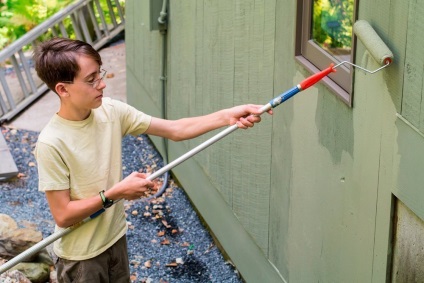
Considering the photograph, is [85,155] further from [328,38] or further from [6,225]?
[6,225]

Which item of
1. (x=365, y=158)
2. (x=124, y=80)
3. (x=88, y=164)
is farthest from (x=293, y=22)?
(x=124, y=80)

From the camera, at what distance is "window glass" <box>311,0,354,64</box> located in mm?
4051

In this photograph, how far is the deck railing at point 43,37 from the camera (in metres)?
10.5

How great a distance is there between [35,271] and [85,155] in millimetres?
2413

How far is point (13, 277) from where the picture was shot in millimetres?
5605

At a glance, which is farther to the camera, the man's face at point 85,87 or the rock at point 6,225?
the rock at point 6,225

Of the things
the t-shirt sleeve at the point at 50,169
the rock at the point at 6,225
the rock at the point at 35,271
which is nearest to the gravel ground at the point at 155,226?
the rock at the point at 6,225

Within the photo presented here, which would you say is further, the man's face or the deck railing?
the deck railing

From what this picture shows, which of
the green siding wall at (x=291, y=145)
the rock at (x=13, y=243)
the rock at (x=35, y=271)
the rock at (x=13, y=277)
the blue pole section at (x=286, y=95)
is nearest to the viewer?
the green siding wall at (x=291, y=145)

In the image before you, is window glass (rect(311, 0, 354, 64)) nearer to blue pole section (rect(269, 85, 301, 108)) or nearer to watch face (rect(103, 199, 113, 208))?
blue pole section (rect(269, 85, 301, 108))

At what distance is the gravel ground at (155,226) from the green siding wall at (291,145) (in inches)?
6.7

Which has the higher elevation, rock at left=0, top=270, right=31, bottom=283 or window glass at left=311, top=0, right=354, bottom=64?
window glass at left=311, top=0, right=354, bottom=64

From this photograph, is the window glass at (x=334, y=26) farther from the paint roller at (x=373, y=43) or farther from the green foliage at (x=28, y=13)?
the green foliage at (x=28, y=13)

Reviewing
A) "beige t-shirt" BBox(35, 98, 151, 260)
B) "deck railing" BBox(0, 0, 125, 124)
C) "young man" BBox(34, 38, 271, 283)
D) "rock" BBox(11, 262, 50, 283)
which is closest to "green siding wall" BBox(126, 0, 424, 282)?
"young man" BBox(34, 38, 271, 283)
